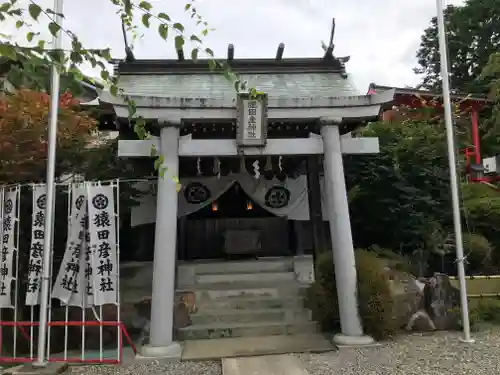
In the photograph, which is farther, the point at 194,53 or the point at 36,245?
the point at 36,245

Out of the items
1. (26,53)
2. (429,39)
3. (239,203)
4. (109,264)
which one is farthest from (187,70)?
(429,39)

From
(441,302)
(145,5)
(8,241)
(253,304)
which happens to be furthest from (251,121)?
(441,302)

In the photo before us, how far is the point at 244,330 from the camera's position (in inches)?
306

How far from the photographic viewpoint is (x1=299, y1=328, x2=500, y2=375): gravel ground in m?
5.77

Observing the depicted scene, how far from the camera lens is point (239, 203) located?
12.5m

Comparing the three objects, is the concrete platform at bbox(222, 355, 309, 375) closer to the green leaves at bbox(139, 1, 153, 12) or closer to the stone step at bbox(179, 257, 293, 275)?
the stone step at bbox(179, 257, 293, 275)

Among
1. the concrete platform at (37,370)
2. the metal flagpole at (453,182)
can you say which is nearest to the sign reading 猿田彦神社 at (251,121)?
the metal flagpole at (453,182)

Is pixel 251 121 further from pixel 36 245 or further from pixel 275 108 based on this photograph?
pixel 36 245

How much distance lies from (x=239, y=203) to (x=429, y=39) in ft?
94.4

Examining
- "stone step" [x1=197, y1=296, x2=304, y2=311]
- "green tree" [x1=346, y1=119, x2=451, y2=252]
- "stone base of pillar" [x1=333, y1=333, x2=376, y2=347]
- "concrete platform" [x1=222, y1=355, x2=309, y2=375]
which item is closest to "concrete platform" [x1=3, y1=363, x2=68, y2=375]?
"concrete platform" [x1=222, y1=355, x2=309, y2=375]

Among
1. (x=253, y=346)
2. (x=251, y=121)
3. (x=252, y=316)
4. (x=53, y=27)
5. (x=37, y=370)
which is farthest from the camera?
(x=252, y=316)

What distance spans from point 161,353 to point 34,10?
5.52m

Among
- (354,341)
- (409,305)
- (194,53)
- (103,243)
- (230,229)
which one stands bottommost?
(354,341)

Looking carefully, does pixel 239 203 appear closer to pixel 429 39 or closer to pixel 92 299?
pixel 92 299
